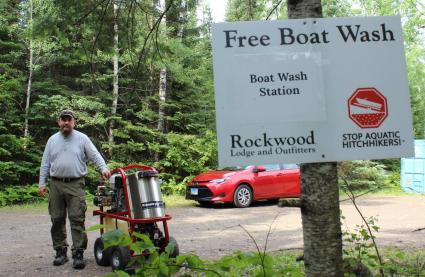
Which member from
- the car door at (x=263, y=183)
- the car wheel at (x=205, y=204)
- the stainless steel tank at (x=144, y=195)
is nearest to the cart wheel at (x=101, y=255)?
the stainless steel tank at (x=144, y=195)

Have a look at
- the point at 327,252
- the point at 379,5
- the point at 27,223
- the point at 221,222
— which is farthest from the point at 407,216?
the point at 379,5

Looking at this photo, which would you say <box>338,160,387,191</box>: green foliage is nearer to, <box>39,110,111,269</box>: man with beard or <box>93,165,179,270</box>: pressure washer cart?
<box>93,165,179,270</box>: pressure washer cart

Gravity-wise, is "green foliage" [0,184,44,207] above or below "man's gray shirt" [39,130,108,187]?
below

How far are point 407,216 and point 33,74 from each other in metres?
15.2

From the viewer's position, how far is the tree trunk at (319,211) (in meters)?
2.51

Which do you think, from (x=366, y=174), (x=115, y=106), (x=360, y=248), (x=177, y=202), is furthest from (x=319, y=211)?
(x=366, y=174)

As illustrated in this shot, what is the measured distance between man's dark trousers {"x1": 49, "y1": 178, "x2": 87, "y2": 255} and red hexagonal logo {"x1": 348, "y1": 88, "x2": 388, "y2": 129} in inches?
185

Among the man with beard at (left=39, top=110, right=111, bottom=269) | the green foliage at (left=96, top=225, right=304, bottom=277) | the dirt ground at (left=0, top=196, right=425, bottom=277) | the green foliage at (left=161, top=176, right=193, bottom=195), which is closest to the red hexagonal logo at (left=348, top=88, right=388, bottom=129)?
the green foliage at (left=96, top=225, right=304, bottom=277)

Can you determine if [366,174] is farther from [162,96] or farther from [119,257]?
[119,257]

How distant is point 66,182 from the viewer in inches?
249

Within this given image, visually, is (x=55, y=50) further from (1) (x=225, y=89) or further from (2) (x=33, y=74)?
(1) (x=225, y=89)

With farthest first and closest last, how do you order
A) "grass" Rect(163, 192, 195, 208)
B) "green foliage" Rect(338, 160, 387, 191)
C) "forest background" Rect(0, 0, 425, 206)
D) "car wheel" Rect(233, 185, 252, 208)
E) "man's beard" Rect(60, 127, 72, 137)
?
"green foliage" Rect(338, 160, 387, 191), "forest background" Rect(0, 0, 425, 206), "grass" Rect(163, 192, 195, 208), "car wheel" Rect(233, 185, 252, 208), "man's beard" Rect(60, 127, 72, 137)

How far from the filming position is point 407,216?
1157 centimetres

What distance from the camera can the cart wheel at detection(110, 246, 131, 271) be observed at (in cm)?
→ 549
